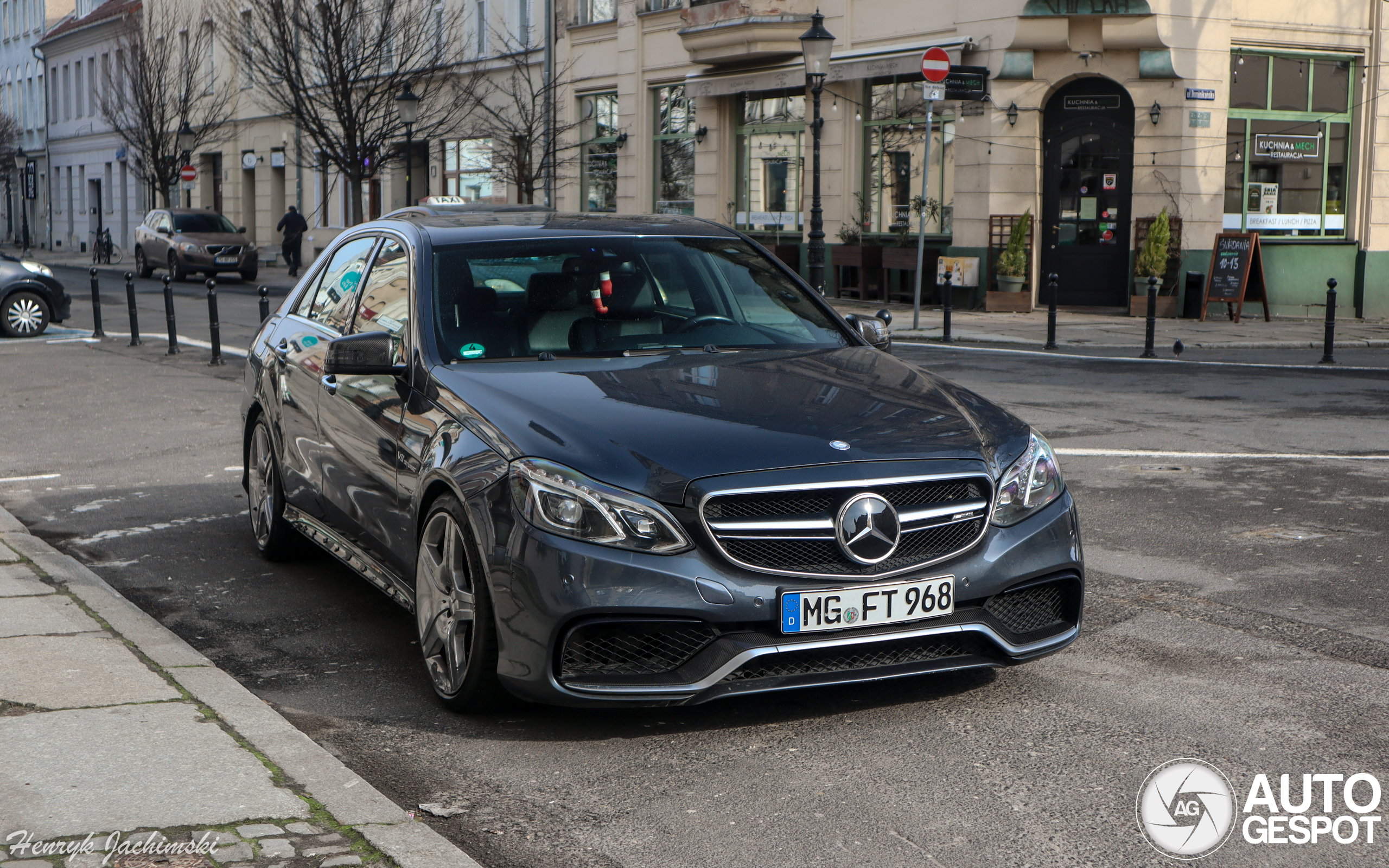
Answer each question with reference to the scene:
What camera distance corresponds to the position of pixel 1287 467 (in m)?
9.37

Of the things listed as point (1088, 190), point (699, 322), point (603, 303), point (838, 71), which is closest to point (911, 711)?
point (699, 322)

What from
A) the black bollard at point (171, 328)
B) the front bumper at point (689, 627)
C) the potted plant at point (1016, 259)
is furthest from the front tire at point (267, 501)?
the potted plant at point (1016, 259)

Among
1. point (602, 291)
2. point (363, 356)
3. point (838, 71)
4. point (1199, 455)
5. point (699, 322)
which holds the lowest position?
point (1199, 455)

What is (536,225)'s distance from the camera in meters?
6.00

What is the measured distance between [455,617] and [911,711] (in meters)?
1.43

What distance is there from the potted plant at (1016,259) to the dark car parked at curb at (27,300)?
13.7 meters

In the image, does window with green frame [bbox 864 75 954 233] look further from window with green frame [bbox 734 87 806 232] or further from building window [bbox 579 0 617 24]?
building window [bbox 579 0 617 24]

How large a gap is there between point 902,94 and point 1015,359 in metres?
10.2

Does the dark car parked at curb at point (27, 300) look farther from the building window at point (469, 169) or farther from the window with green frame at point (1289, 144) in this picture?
the window with green frame at point (1289, 144)

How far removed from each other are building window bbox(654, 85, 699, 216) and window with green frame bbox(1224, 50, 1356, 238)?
10845 millimetres

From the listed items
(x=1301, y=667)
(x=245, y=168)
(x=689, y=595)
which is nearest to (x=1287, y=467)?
(x=1301, y=667)

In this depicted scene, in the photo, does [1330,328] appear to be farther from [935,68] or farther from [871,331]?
[871,331]

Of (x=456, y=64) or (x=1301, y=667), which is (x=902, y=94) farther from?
(x=1301, y=667)

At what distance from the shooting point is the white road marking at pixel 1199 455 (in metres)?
9.73
